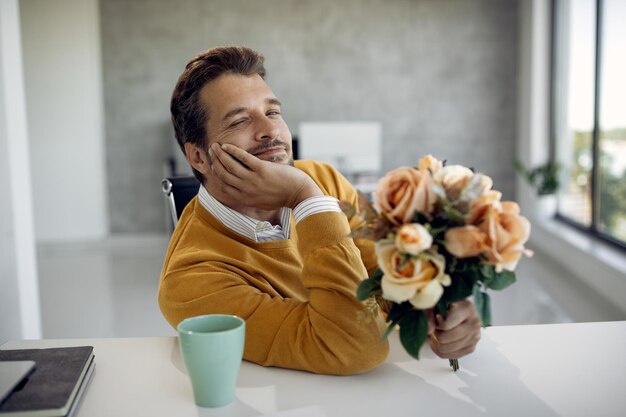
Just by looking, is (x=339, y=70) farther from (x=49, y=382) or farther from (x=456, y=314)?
(x=49, y=382)

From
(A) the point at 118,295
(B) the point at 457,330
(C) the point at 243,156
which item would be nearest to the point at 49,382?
(C) the point at 243,156

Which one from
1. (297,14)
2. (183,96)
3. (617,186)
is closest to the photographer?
(183,96)

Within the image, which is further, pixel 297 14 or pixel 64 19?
pixel 297 14

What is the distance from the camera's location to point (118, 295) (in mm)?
4020

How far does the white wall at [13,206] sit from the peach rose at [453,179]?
1.53 meters

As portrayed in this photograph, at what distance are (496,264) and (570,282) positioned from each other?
146 inches

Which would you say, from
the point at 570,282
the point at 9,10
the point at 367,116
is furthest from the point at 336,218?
the point at 367,116

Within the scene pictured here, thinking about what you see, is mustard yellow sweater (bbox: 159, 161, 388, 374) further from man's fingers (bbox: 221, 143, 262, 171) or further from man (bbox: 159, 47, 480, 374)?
man's fingers (bbox: 221, 143, 262, 171)

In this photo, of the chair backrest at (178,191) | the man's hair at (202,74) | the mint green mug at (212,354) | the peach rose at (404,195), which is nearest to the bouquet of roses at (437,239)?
the peach rose at (404,195)

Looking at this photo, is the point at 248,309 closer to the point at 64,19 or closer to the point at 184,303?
the point at 184,303

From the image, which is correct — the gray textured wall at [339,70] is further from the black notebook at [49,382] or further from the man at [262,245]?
the black notebook at [49,382]

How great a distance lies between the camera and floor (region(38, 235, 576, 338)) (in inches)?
130

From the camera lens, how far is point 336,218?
107 centimetres

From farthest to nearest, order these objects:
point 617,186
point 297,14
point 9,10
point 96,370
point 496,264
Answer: point 297,14, point 617,186, point 9,10, point 96,370, point 496,264
